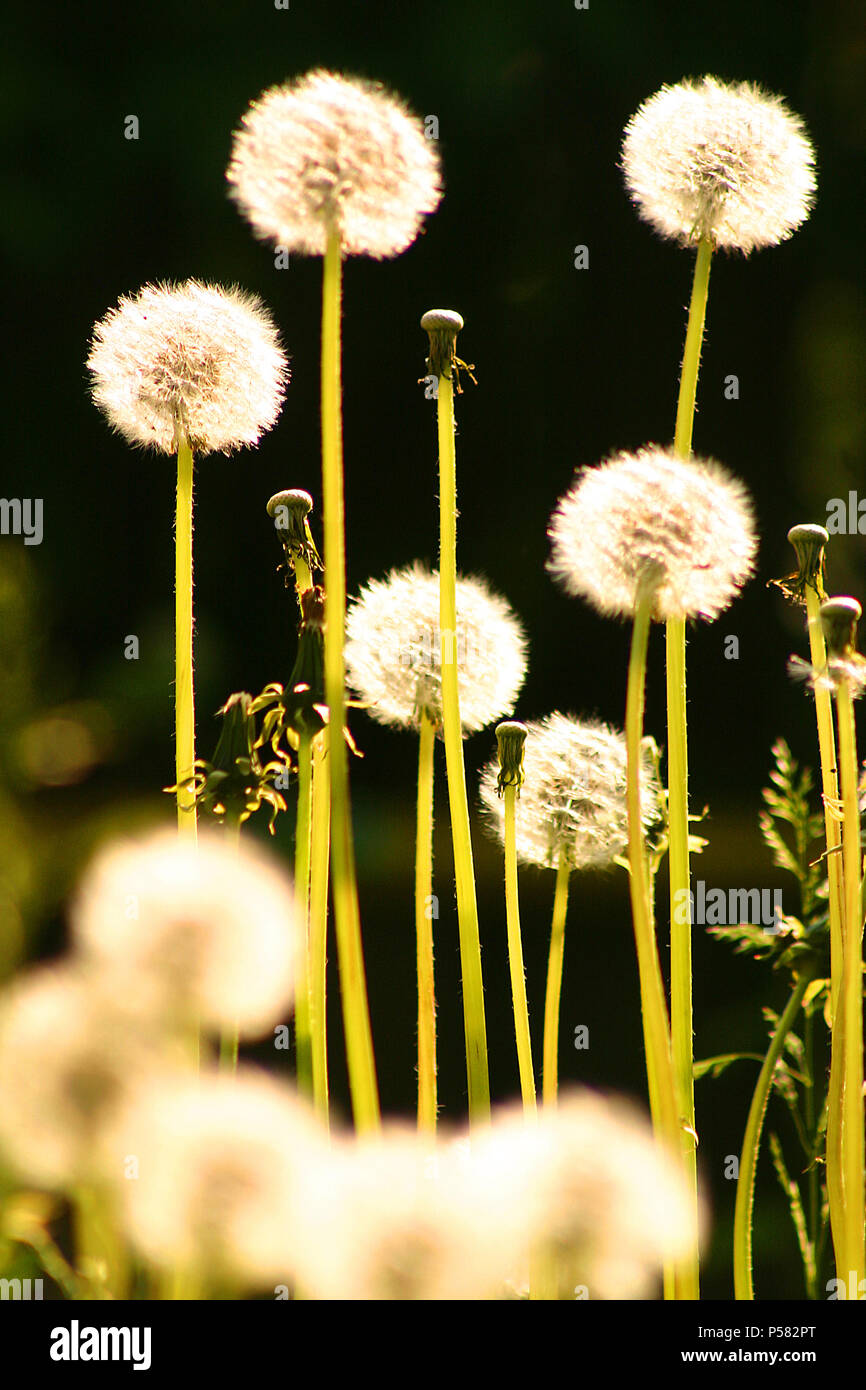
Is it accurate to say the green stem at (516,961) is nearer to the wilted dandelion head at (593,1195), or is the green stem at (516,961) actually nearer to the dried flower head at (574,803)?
the dried flower head at (574,803)

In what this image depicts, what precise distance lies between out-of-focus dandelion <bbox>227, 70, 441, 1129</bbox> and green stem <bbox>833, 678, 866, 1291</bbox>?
0.11 m

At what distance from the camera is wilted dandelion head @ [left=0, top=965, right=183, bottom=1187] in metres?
0.18

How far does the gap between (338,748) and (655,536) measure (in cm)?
10

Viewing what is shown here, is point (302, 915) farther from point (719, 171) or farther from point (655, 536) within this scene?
point (719, 171)

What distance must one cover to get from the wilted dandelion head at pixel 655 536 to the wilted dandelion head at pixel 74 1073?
0.17 meters

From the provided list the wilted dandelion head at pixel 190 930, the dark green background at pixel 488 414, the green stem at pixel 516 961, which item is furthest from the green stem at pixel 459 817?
the dark green background at pixel 488 414

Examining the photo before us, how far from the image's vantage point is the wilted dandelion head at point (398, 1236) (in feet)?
0.56

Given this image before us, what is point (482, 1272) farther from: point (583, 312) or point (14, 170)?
point (14, 170)

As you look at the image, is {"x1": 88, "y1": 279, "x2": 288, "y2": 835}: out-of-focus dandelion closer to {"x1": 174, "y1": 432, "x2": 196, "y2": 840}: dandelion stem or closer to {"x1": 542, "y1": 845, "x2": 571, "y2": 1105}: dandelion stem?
{"x1": 174, "y1": 432, "x2": 196, "y2": 840}: dandelion stem

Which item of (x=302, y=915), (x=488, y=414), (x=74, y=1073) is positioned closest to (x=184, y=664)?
(x=302, y=915)

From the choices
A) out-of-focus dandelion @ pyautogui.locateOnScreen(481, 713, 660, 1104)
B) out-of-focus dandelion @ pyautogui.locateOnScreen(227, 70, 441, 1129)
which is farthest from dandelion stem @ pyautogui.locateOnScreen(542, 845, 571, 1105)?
out-of-focus dandelion @ pyautogui.locateOnScreen(227, 70, 441, 1129)
